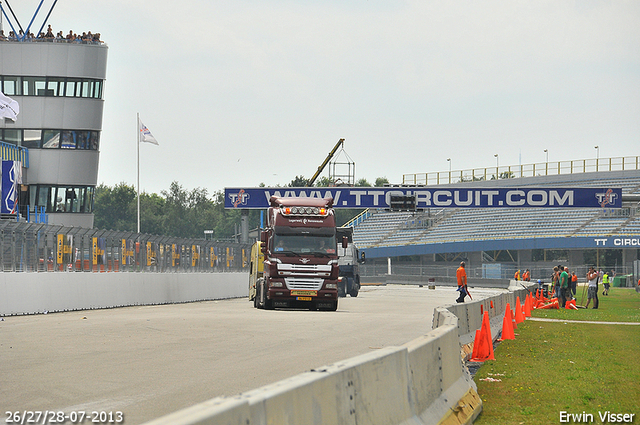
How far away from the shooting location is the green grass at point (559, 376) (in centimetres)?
925

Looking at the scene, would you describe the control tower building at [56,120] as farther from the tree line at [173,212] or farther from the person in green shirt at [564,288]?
the tree line at [173,212]

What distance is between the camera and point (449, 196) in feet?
187

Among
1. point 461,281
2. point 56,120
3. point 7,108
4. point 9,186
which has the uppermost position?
point 56,120

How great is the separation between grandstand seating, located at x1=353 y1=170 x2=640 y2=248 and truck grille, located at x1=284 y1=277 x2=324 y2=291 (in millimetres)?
55776

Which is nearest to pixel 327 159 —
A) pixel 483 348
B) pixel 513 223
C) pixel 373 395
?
pixel 513 223

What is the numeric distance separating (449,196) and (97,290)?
3318cm

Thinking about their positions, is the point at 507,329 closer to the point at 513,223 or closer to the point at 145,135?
the point at 145,135

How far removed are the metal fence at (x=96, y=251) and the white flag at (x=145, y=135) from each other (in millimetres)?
18402

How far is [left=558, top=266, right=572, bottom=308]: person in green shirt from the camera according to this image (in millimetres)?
33616

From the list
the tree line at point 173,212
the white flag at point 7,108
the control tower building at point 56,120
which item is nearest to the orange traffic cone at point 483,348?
the white flag at point 7,108

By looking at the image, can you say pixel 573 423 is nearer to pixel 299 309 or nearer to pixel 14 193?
pixel 299 309

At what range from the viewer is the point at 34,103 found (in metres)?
56.5

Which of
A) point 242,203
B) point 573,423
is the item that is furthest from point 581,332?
point 242,203

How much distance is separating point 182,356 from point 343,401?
8.29 metres
